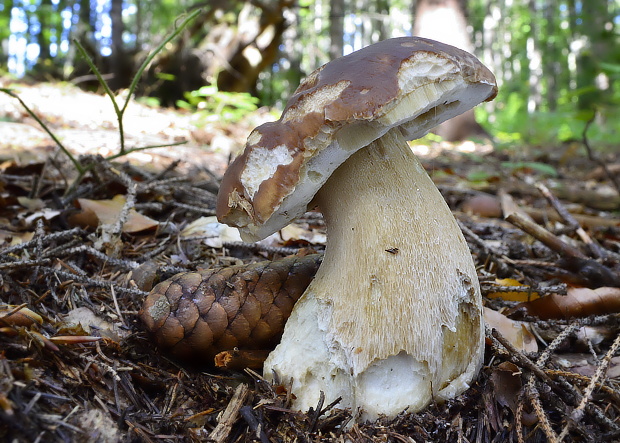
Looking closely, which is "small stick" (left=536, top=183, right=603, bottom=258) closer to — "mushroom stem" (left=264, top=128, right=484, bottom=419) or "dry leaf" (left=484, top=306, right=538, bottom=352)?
"dry leaf" (left=484, top=306, right=538, bottom=352)

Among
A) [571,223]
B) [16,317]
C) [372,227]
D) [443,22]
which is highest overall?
[443,22]

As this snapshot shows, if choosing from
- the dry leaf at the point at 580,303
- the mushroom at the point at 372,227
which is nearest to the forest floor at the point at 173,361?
the dry leaf at the point at 580,303

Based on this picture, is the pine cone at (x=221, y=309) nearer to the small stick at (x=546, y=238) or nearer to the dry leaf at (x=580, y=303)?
the dry leaf at (x=580, y=303)

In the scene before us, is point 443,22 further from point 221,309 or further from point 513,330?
point 221,309

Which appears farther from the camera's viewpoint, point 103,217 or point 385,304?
point 103,217

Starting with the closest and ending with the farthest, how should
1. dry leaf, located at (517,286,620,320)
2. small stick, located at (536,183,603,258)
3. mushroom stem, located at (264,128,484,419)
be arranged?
mushroom stem, located at (264,128,484,419)
dry leaf, located at (517,286,620,320)
small stick, located at (536,183,603,258)

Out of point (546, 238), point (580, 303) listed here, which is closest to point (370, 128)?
point (580, 303)

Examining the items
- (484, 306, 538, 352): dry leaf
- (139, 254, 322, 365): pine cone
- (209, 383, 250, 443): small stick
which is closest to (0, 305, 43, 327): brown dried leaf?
(139, 254, 322, 365): pine cone
